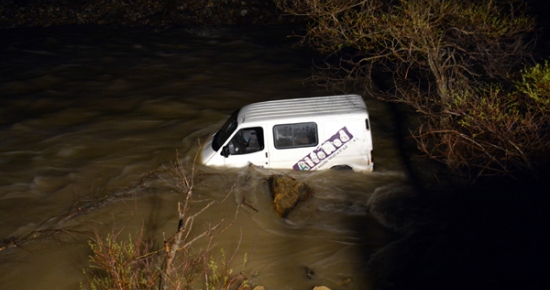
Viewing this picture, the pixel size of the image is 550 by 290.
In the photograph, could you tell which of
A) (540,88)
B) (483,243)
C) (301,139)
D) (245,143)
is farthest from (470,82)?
(245,143)

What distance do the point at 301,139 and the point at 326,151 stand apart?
479 millimetres

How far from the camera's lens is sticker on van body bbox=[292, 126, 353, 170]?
946cm

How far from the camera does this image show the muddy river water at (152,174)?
8.16 m

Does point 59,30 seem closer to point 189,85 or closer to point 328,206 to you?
point 189,85

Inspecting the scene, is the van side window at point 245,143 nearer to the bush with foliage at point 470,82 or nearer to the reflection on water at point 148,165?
the reflection on water at point 148,165

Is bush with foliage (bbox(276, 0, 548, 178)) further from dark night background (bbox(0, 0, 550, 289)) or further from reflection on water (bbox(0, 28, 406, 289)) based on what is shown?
reflection on water (bbox(0, 28, 406, 289))

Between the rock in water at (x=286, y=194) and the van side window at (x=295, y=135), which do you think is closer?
the rock in water at (x=286, y=194)

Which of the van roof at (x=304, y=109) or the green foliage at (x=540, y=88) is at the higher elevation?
the green foliage at (x=540, y=88)

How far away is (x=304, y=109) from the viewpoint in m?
9.71

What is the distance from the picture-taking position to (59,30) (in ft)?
72.2

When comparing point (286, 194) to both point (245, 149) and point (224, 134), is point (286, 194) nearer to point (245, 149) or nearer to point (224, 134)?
point (245, 149)

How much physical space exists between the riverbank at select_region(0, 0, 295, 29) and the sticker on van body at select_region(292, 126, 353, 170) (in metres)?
15.0

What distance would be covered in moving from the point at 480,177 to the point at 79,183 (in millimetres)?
7326

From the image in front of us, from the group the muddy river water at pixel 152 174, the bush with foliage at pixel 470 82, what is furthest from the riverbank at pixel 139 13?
the bush with foliage at pixel 470 82
